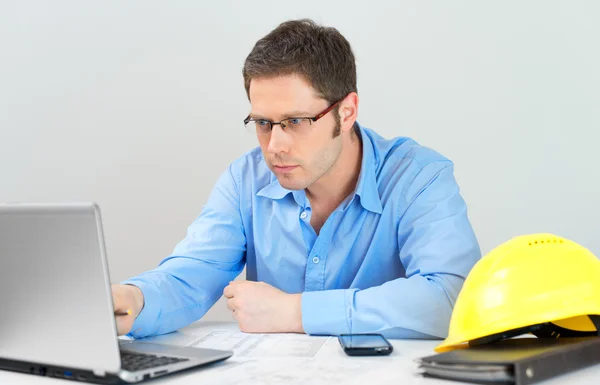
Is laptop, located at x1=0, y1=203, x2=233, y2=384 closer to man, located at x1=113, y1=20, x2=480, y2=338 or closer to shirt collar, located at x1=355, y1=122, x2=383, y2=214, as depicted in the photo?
man, located at x1=113, y1=20, x2=480, y2=338

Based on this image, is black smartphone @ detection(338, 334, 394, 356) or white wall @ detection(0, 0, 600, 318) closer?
black smartphone @ detection(338, 334, 394, 356)

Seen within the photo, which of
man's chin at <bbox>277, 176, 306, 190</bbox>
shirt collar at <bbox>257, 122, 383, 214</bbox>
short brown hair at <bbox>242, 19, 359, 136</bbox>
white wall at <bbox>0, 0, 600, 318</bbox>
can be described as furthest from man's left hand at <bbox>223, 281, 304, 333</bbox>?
white wall at <bbox>0, 0, 600, 318</bbox>

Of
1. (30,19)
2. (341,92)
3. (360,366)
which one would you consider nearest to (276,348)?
(360,366)

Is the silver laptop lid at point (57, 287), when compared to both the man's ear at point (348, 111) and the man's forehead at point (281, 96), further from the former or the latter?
the man's ear at point (348, 111)

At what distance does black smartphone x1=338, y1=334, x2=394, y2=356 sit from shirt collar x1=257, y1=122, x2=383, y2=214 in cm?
60

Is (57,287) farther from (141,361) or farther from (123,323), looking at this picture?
(123,323)

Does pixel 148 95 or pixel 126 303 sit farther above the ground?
pixel 148 95

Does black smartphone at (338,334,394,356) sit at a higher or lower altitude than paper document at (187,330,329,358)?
higher

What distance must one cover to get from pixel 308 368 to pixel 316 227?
0.89 metres

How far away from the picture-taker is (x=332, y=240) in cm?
219

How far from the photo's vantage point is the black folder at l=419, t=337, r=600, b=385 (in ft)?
3.94

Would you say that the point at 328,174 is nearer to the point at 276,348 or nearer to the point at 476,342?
the point at 276,348

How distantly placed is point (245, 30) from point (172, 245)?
1.06 m

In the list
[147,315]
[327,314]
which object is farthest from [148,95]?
[327,314]
